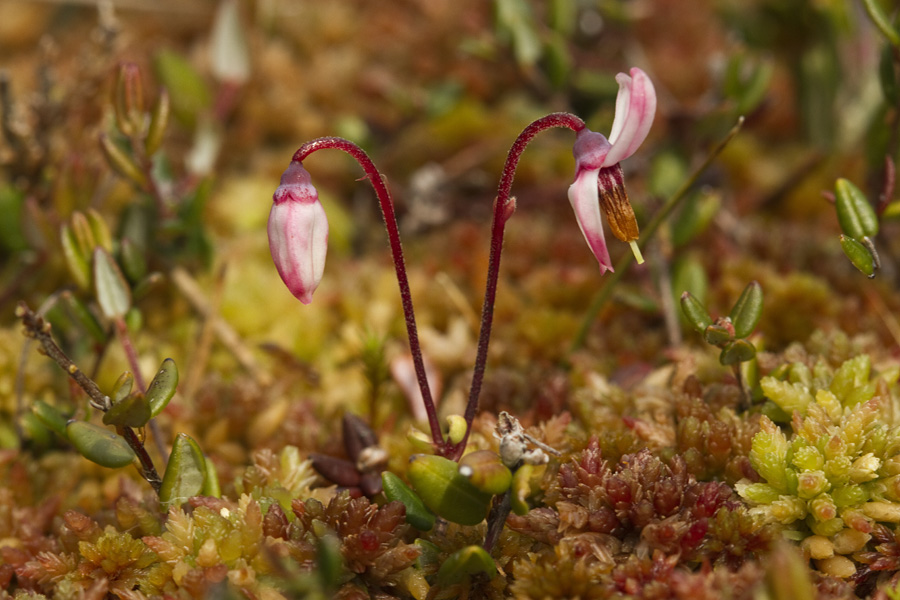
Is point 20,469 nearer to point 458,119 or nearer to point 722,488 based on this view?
point 722,488

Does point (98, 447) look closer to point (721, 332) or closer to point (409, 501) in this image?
point (409, 501)

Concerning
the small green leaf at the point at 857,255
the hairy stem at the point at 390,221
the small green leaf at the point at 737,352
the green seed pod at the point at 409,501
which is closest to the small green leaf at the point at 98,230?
the hairy stem at the point at 390,221

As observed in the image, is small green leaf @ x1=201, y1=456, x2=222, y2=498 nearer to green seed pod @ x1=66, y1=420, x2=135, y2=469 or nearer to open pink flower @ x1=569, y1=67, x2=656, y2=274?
green seed pod @ x1=66, y1=420, x2=135, y2=469

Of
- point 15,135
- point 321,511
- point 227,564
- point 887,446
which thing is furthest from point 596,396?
point 15,135

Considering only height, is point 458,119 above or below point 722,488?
above

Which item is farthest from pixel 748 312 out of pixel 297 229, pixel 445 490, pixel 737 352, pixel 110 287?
pixel 110 287

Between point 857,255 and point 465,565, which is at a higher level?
point 857,255

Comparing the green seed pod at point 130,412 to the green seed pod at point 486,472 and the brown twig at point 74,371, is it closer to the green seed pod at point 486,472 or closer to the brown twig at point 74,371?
the brown twig at point 74,371
